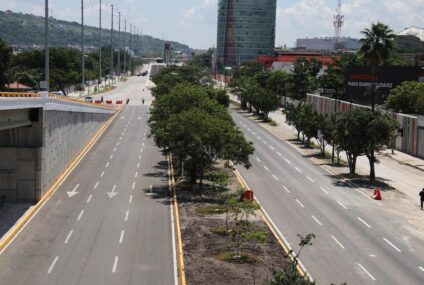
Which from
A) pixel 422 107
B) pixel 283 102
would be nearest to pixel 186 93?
pixel 422 107

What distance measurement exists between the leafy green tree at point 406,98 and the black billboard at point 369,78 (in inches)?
377

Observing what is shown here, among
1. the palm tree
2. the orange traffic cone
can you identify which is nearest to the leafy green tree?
the palm tree

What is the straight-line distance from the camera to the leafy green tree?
318ft

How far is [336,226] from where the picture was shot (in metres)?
41.8

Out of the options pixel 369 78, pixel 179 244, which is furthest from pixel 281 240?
pixel 369 78

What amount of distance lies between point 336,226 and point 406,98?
62121 mm

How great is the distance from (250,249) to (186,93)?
2975cm

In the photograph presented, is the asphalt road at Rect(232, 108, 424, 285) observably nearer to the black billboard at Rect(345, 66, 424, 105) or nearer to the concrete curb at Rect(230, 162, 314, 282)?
the concrete curb at Rect(230, 162, 314, 282)

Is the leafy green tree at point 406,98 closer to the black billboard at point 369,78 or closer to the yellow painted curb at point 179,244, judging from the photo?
the black billboard at point 369,78

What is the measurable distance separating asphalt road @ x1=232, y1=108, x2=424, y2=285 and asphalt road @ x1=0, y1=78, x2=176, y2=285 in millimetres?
7701

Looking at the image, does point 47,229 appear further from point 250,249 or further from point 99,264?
point 250,249

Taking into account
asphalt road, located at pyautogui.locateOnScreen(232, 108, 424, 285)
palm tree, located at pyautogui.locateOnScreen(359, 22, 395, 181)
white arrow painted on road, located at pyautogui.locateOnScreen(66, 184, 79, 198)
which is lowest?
asphalt road, located at pyautogui.locateOnScreen(232, 108, 424, 285)

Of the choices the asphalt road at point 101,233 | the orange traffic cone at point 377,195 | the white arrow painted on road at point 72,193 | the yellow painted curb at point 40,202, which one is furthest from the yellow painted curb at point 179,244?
the orange traffic cone at point 377,195

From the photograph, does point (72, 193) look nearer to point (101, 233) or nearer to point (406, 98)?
point (101, 233)
